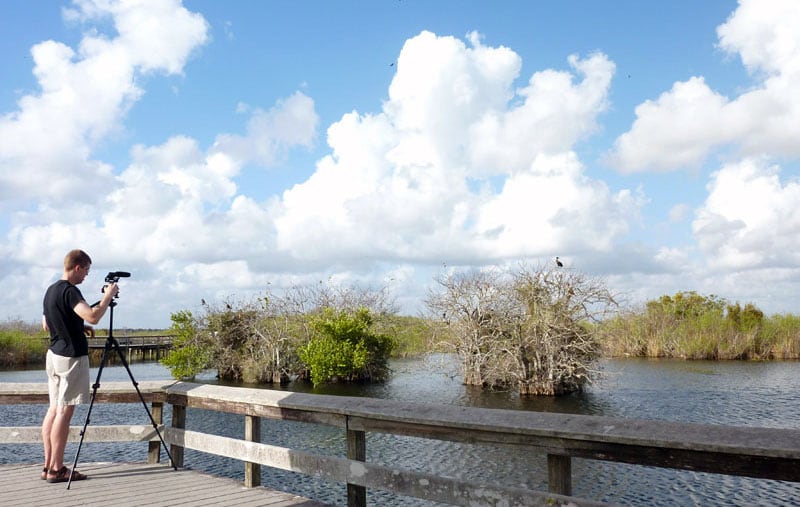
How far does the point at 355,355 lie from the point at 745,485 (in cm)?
1740

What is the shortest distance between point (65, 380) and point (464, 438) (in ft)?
10.5

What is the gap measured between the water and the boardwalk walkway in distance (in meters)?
3.32

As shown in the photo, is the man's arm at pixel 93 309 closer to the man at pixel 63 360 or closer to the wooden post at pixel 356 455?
the man at pixel 63 360

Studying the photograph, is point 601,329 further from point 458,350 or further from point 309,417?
point 309,417

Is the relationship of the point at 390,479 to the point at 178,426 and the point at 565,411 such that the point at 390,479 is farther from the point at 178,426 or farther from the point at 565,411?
the point at 565,411

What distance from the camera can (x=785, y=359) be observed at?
31.8 metres

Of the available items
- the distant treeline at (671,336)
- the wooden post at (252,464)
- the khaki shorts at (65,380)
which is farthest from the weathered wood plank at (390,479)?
the distant treeline at (671,336)

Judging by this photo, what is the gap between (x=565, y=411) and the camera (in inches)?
629

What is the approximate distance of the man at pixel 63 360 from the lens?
15.1ft

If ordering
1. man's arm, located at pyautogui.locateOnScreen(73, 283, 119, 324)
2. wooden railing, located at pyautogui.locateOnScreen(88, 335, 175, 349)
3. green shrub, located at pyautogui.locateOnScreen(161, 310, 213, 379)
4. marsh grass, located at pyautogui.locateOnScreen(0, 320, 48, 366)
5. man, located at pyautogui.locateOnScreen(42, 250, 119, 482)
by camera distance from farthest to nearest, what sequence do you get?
wooden railing, located at pyautogui.locateOnScreen(88, 335, 175, 349) → marsh grass, located at pyautogui.locateOnScreen(0, 320, 48, 366) → green shrub, located at pyautogui.locateOnScreen(161, 310, 213, 379) → man, located at pyautogui.locateOnScreen(42, 250, 119, 482) → man's arm, located at pyautogui.locateOnScreen(73, 283, 119, 324)

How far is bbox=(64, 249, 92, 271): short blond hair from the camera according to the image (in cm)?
477

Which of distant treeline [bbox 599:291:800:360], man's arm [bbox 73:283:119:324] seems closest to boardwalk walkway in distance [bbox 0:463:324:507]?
man's arm [bbox 73:283:119:324]

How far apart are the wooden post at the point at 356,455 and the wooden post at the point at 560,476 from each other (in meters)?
1.33

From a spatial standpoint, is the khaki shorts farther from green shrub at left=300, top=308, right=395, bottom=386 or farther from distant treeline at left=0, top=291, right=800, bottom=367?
Result: distant treeline at left=0, top=291, right=800, bottom=367
